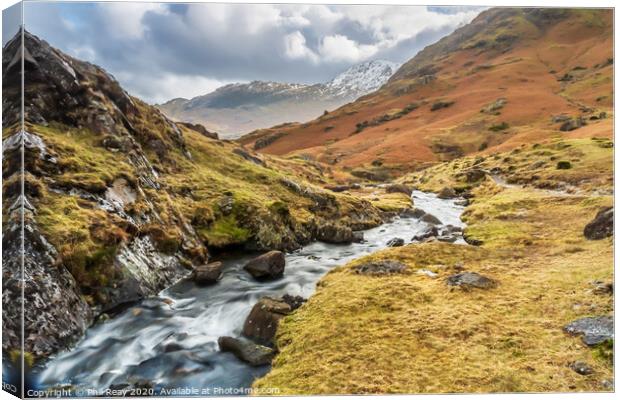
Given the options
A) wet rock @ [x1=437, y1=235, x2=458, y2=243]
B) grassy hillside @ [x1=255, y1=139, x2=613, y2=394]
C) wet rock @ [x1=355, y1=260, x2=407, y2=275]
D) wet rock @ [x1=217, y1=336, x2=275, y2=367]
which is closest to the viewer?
grassy hillside @ [x1=255, y1=139, x2=613, y2=394]

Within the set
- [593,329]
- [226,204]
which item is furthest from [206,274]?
[593,329]

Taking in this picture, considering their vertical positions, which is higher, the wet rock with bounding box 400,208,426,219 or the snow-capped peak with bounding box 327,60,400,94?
the snow-capped peak with bounding box 327,60,400,94

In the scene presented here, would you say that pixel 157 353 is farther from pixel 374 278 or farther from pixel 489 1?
pixel 489 1

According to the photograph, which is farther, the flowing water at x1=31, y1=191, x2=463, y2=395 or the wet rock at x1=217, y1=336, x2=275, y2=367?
the wet rock at x1=217, y1=336, x2=275, y2=367

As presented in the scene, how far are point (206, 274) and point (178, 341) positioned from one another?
4.63 m

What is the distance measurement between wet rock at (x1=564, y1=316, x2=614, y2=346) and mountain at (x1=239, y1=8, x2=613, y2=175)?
3278cm

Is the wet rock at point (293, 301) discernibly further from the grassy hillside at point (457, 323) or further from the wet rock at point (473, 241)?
the wet rock at point (473, 241)

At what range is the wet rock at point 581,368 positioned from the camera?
1027 cm

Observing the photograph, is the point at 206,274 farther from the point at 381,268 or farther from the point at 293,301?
the point at 381,268

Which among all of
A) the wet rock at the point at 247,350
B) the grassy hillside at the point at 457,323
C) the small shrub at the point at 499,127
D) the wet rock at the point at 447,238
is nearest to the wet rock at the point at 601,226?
the grassy hillside at the point at 457,323

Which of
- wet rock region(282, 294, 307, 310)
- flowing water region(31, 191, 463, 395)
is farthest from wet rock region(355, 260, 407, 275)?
wet rock region(282, 294, 307, 310)

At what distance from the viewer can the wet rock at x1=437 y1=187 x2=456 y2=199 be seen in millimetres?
48781

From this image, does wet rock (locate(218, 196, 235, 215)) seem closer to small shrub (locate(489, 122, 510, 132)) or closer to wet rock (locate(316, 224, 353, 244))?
wet rock (locate(316, 224, 353, 244))

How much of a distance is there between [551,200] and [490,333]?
2195cm
